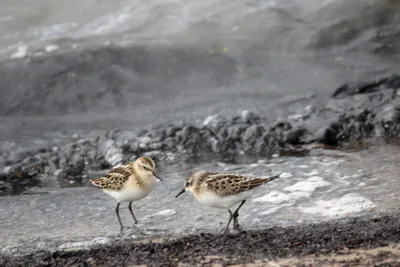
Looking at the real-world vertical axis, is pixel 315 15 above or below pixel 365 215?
above

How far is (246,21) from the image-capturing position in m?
15.1

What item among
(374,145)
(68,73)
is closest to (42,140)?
(68,73)

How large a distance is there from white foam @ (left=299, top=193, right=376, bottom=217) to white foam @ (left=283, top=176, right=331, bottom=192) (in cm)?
42

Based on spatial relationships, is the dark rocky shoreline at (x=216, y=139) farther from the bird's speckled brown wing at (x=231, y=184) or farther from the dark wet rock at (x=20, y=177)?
the bird's speckled brown wing at (x=231, y=184)

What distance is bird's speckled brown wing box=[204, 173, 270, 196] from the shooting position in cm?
732

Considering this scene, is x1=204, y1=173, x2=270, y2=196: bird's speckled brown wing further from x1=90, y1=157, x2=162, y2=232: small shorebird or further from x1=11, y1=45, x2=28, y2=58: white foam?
x1=11, y1=45, x2=28, y2=58: white foam

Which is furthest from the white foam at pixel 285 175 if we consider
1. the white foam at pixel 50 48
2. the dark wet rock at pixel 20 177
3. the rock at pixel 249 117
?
the white foam at pixel 50 48

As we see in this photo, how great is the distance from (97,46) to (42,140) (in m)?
3.56

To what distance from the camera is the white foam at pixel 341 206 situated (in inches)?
303

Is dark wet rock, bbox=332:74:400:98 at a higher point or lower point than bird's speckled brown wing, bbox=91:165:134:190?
higher

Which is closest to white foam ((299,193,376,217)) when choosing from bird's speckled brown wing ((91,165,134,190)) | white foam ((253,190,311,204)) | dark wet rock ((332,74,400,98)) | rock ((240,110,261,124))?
white foam ((253,190,311,204))

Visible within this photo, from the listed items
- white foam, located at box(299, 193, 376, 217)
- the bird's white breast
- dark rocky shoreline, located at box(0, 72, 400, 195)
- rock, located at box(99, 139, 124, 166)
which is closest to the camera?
white foam, located at box(299, 193, 376, 217)

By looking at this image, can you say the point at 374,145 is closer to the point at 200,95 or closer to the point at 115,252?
the point at 200,95

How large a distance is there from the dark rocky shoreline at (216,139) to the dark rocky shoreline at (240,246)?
3117 mm
